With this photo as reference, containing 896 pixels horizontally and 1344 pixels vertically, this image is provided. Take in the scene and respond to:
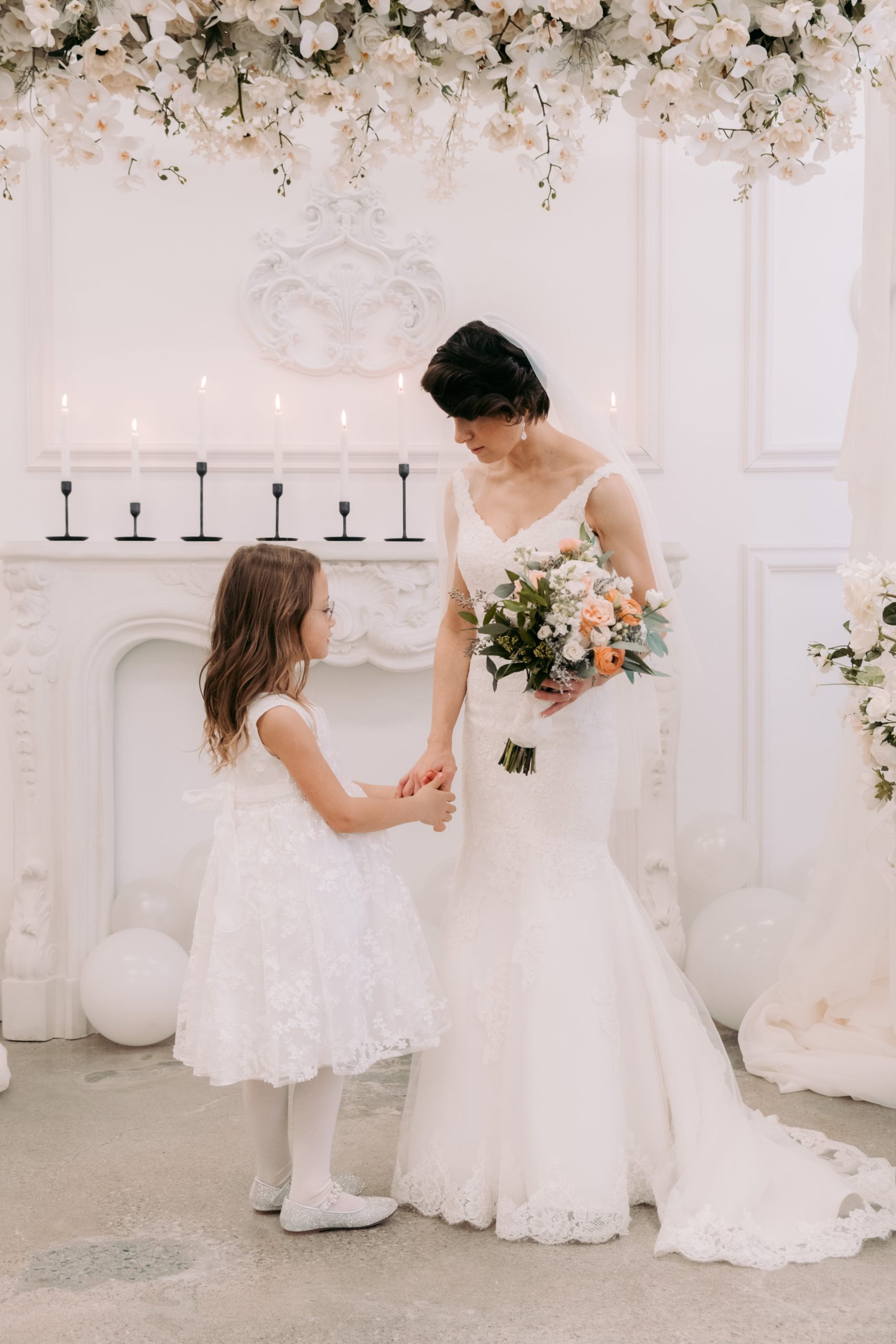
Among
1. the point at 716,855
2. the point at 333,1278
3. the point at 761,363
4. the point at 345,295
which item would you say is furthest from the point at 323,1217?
the point at 761,363

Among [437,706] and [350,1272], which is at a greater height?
[437,706]

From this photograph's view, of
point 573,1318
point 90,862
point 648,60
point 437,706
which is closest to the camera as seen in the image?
point 648,60

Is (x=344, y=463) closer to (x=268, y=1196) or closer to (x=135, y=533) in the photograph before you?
(x=135, y=533)

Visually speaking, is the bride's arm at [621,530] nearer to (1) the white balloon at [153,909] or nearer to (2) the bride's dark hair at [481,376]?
(2) the bride's dark hair at [481,376]

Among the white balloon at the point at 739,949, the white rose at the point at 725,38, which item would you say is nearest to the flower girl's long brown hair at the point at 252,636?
the white rose at the point at 725,38

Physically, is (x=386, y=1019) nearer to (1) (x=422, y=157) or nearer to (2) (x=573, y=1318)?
(2) (x=573, y=1318)

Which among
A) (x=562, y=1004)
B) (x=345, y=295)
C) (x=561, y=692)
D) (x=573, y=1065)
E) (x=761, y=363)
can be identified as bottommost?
(x=573, y=1065)

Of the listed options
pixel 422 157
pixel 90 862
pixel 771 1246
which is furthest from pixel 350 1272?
pixel 422 157

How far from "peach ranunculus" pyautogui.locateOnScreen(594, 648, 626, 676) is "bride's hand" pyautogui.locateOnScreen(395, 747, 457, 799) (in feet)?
1.90

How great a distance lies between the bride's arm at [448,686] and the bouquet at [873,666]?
0.93m

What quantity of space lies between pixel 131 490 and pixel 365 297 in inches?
43.0

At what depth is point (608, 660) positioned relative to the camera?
95.7 inches

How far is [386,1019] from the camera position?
2.59 m

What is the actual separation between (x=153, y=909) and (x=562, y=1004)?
190 centimetres
